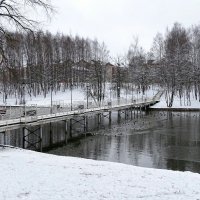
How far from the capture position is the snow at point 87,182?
33.7 ft

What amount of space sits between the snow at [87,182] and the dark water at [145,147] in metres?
7.95

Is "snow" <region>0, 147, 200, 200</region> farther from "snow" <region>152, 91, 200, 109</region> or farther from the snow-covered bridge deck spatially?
"snow" <region>152, 91, 200, 109</region>

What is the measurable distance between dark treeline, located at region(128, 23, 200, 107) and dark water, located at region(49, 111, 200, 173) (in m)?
28.4

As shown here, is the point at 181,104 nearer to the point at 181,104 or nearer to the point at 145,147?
the point at 181,104

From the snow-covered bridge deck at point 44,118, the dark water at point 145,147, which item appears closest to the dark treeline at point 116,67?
the snow-covered bridge deck at point 44,118

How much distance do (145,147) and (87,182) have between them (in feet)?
54.6

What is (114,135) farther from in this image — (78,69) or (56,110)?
(78,69)

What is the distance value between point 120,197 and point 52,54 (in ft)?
249

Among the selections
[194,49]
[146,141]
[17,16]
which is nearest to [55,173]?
[17,16]

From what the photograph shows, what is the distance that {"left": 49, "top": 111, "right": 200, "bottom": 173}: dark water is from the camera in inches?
894

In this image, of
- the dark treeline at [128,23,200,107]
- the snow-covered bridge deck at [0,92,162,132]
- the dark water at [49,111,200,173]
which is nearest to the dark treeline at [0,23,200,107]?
the dark treeline at [128,23,200,107]

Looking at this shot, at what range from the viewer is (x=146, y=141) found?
101ft

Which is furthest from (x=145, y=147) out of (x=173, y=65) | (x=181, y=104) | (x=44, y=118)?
(x=173, y=65)

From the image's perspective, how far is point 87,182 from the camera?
1182 cm
